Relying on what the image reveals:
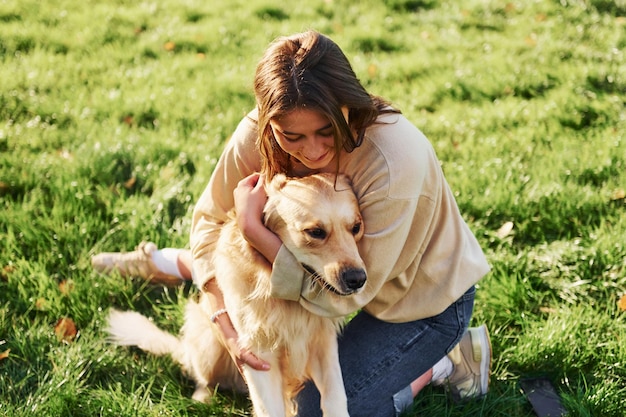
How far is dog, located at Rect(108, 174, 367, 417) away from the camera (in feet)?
7.15

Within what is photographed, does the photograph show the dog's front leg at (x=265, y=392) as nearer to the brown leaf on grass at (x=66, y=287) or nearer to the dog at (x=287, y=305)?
the dog at (x=287, y=305)

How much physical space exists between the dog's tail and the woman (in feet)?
1.46

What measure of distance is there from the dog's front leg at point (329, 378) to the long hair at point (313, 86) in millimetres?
805

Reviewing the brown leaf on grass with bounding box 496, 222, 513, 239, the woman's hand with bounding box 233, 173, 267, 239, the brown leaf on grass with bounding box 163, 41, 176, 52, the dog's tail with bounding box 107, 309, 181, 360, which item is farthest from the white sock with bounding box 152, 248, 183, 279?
the brown leaf on grass with bounding box 163, 41, 176, 52

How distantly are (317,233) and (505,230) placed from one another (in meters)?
1.70

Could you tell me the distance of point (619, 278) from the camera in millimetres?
3150

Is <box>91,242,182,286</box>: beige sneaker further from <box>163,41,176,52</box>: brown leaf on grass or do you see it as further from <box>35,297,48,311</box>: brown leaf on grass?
<box>163,41,176,52</box>: brown leaf on grass

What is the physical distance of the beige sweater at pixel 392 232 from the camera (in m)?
2.22

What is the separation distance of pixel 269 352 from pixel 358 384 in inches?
16.5

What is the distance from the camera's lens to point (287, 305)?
7.96ft

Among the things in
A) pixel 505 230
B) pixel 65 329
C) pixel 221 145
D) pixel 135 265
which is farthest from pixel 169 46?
pixel 505 230

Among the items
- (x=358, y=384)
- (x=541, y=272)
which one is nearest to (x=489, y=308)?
(x=541, y=272)

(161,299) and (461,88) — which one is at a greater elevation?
(461,88)

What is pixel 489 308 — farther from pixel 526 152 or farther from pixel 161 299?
pixel 161 299
